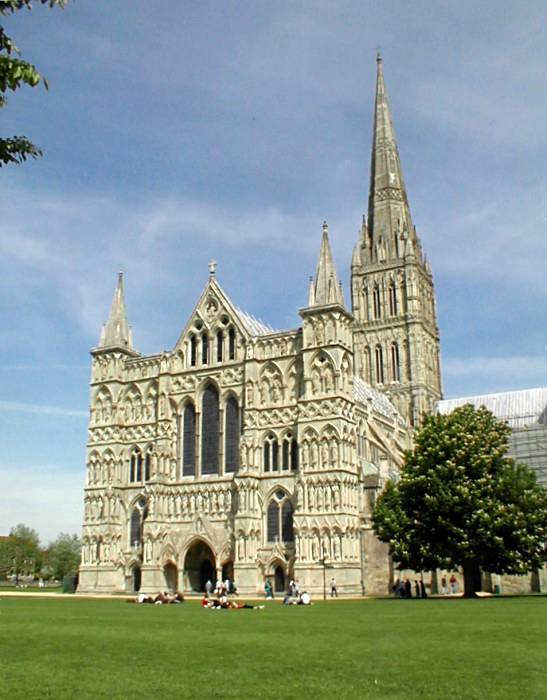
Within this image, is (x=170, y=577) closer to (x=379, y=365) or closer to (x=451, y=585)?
(x=451, y=585)

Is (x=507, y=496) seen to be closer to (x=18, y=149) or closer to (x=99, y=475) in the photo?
(x=99, y=475)

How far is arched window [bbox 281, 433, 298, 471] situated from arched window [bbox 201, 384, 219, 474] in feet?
19.5

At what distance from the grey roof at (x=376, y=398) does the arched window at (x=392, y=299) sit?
1076 cm

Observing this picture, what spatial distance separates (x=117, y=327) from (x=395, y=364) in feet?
127

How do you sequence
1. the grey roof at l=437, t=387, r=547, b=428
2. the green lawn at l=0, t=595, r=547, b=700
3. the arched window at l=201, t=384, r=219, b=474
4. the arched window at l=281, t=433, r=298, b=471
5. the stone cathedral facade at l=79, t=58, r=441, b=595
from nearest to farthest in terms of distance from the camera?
the green lawn at l=0, t=595, r=547, b=700 < the stone cathedral facade at l=79, t=58, r=441, b=595 < the arched window at l=281, t=433, r=298, b=471 < the arched window at l=201, t=384, r=219, b=474 < the grey roof at l=437, t=387, r=547, b=428

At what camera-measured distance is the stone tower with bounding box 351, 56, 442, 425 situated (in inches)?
3590

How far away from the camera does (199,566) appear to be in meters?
57.9

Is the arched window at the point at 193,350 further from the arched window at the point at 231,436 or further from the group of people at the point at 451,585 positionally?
the group of people at the point at 451,585

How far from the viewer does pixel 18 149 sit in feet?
38.0

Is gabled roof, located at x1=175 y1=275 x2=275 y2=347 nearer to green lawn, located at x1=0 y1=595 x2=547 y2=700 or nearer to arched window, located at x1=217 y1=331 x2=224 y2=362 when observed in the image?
arched window, located at x1=217 y1=331 x2=224 y2=362

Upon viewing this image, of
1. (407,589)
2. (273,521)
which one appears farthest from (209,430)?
(407,589)

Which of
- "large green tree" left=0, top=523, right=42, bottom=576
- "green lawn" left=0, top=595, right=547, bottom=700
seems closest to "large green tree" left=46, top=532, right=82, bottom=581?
"large green tree" left=0, top=523, right=42, bottom=576

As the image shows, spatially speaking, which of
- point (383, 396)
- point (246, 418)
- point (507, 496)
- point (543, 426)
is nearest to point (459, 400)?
point (383, 396)

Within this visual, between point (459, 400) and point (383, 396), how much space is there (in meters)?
10.8
